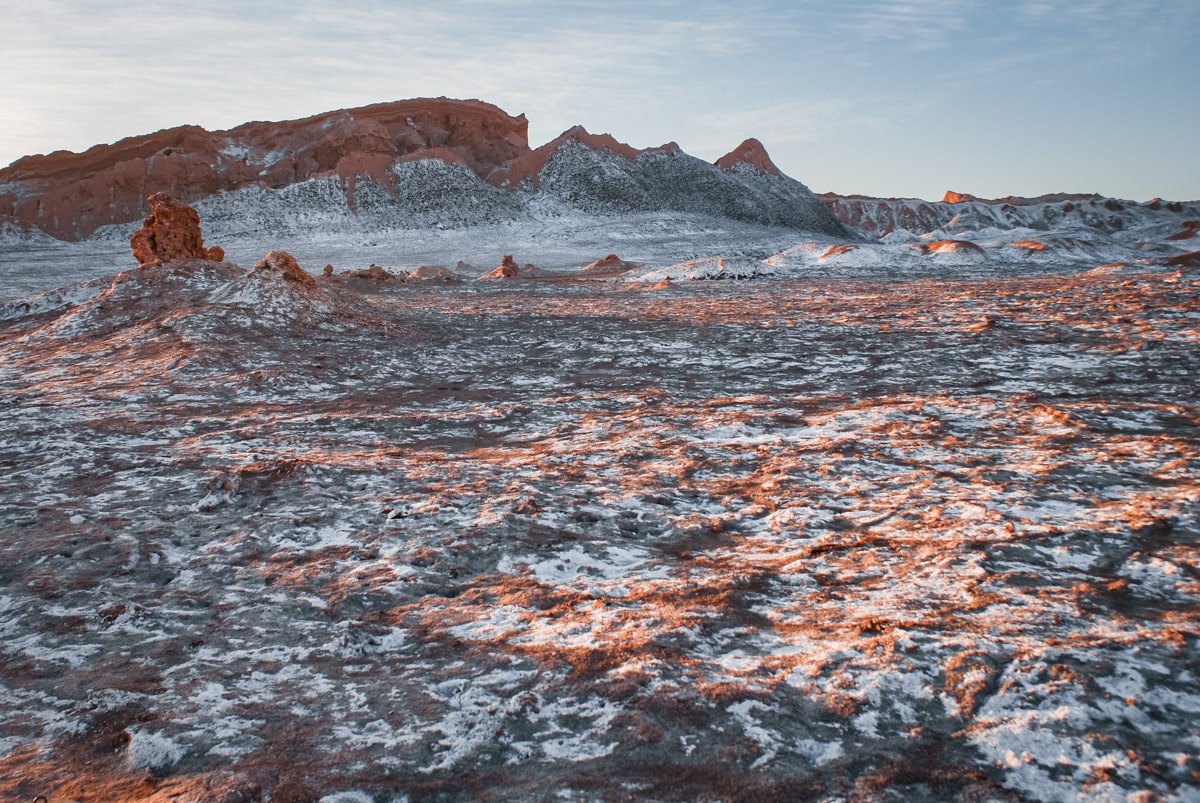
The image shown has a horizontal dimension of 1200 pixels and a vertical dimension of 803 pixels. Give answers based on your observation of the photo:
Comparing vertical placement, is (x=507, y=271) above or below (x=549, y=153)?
below

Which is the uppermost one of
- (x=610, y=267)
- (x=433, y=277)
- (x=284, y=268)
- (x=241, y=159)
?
(x=241, y=159)

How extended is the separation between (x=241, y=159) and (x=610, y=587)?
72883 millimetres

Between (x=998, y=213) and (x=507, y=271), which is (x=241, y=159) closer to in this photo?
(x=507, y=271)

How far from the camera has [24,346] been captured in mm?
11352

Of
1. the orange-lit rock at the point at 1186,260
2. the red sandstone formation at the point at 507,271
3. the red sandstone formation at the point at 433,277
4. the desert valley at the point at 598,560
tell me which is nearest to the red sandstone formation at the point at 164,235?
the desert valley at the point at 598,560

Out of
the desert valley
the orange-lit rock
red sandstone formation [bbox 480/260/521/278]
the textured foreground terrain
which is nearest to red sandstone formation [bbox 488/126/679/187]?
red sandstone formation [bbox 480/260/521/278]

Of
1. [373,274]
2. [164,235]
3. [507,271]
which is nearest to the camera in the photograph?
[164,235]

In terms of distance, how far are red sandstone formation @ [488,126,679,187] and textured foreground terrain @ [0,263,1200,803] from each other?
62375 millimetres

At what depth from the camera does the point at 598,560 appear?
405cm

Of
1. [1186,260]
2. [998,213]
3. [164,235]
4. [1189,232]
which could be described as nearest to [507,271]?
[164,235]

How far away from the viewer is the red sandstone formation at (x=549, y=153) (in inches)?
2667

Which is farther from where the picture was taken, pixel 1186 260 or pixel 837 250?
pixel 837 250

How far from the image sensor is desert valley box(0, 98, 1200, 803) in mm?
2342

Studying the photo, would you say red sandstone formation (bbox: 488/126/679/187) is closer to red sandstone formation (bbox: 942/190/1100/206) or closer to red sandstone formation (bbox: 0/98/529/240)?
red sandstone formation (bbox: 0/98/529/240)
